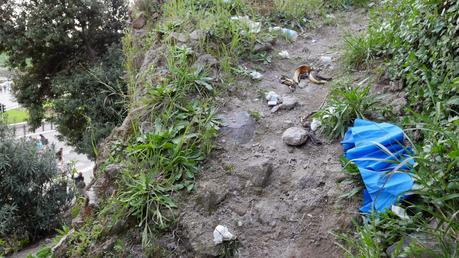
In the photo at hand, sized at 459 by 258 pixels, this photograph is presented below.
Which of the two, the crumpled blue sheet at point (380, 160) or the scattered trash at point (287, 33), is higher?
the scattered trash at point (287, 33)

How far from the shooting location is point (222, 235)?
200 cm

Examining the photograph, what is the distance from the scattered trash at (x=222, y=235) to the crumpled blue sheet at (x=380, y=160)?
75cm

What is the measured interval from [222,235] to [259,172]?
0.54m

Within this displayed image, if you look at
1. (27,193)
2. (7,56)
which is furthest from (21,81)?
(27,193)

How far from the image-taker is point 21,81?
27.3 feet

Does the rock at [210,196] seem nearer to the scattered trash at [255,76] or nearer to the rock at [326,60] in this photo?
the scattered trash at [255,76]

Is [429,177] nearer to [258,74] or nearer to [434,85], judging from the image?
[434,85]

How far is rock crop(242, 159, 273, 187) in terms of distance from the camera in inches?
91.3

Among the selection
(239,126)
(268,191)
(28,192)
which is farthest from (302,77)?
(28,192)

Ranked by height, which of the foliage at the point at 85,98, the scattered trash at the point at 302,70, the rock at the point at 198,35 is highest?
the rock at the point at 198,35

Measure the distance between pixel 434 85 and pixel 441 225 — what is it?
3.38ft

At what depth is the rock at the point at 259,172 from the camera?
232cm

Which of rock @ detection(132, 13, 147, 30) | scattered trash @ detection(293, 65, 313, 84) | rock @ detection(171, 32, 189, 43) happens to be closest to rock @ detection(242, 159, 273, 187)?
scattered trash @ detection(293, 65, 313, 84)

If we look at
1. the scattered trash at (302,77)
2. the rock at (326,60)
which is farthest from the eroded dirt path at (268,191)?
the rock at (326,60)
